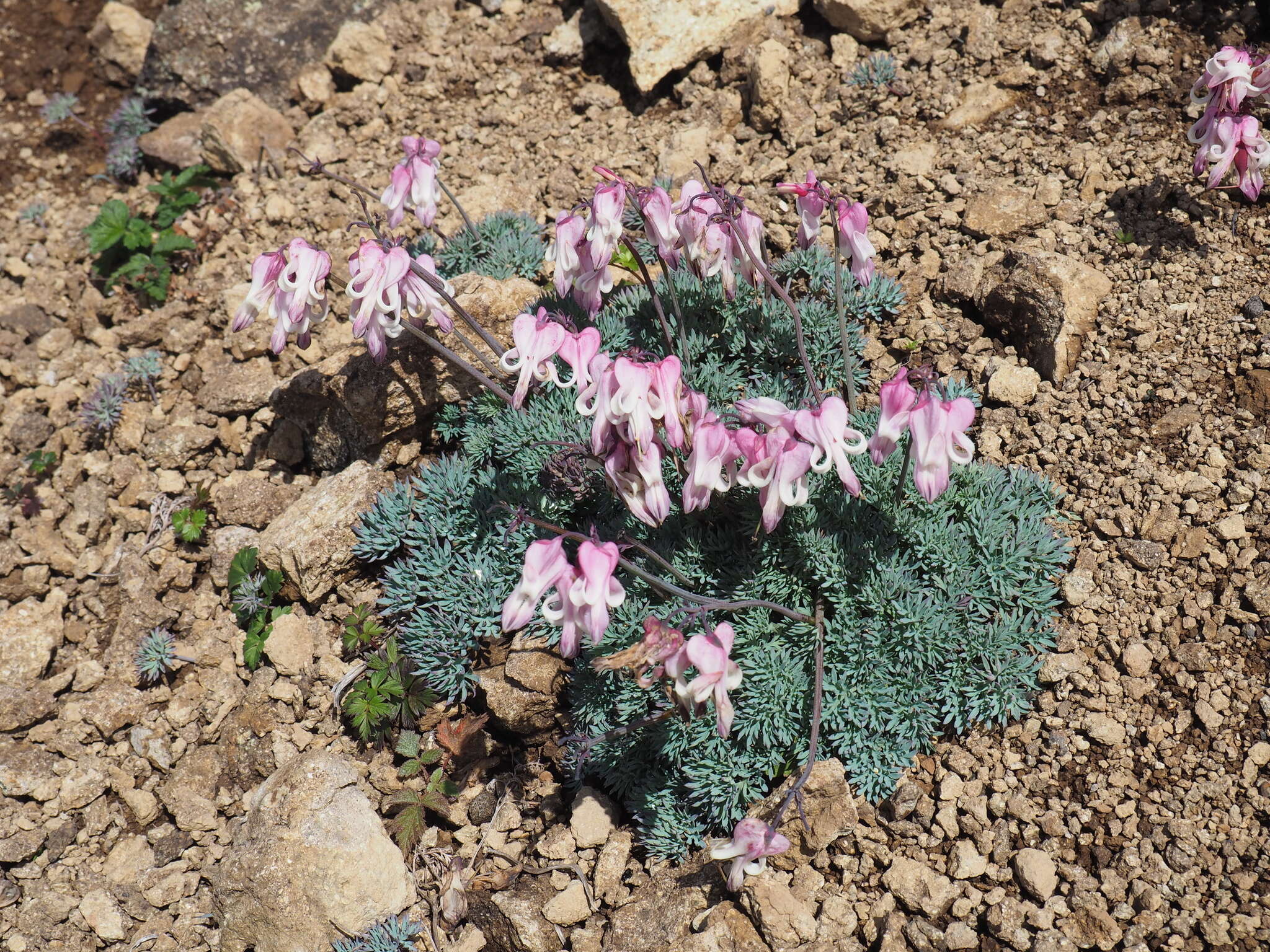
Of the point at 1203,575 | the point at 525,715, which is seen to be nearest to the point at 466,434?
the point at 525,715

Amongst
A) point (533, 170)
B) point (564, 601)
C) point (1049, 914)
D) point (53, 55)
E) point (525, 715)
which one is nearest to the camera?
point (564, 601)

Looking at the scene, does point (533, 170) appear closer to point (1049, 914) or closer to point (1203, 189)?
point (1203, 189)

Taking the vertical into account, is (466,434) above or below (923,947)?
above

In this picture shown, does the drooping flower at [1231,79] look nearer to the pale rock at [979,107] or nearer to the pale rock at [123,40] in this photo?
the pale rock at [979,107]

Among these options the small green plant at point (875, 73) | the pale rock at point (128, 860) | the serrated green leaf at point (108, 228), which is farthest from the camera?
the serrated green leaf at point (108, 228)

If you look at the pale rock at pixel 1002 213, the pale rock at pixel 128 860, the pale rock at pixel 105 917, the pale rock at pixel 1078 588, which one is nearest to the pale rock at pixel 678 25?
the pale rock at pixel 1002 213

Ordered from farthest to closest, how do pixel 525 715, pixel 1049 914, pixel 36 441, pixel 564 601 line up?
pixel 36 441 < pixel 525 715 < pixel 1049 914 < pixel 564 601
